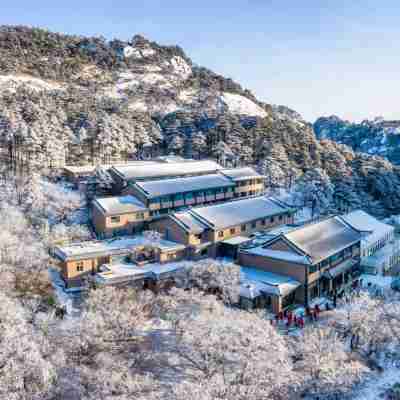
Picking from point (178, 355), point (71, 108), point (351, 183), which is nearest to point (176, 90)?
point (71, 108)

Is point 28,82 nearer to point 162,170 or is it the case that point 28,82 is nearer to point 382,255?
point 162,170

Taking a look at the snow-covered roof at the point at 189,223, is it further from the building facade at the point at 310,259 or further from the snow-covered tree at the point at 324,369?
the snow-covered tree at the point at 324,369

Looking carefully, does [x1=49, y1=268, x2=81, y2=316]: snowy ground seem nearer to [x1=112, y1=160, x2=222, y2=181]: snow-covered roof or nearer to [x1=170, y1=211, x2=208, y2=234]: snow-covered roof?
[x1=170, y1=211, x2=208, y2=234]: snow-covered roof

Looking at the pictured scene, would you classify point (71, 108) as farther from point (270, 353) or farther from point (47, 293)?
point (270, 353)

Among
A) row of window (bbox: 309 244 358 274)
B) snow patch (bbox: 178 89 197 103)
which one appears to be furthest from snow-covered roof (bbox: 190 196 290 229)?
snow patch (bbox: 178 89 197 103)

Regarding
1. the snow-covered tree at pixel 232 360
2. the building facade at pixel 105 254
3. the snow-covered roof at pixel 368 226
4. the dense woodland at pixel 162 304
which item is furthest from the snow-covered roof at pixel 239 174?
the snow-covered tree at pixel 232 360

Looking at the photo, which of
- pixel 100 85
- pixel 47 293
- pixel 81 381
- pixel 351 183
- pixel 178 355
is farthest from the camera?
pixel 100 85
